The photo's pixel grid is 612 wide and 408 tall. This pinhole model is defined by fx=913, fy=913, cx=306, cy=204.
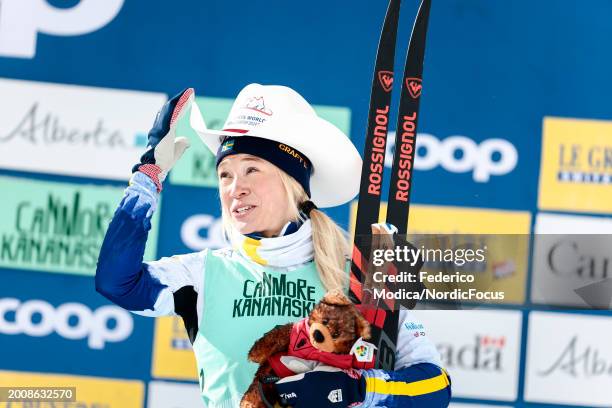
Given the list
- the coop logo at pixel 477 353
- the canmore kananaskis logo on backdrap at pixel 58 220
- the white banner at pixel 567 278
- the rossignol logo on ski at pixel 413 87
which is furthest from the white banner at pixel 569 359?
the canmore kananaskis logo on backdrap at pixel 58 220

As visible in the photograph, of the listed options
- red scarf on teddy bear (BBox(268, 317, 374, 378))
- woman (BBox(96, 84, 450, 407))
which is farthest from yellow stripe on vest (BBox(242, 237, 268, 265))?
red scarf on teddy bear (BBox(268, 317, 374, 378))

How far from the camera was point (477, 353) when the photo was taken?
3.54 m

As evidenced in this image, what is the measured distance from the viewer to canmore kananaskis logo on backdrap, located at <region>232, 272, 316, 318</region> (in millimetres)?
2252

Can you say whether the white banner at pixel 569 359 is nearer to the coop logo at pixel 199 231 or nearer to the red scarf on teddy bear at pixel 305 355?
the coop logo at pixel 199 231

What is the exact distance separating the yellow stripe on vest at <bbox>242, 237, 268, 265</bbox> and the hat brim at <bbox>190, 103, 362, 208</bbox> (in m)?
0.26

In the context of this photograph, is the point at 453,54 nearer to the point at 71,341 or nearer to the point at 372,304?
the point at 372,304

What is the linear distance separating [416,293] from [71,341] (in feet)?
6.13

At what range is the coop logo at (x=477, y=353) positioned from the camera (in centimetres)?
354

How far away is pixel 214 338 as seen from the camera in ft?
7.37

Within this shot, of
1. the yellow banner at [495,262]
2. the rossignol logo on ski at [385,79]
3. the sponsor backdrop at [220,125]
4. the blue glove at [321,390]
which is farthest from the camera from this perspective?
the sponsor backdrop at [220,125]

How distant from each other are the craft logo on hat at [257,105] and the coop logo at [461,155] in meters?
1.25

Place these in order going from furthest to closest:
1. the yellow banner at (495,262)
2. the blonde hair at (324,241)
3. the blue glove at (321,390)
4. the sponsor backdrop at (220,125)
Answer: the sponsor backdrop at (220,125) < the blonde hair at (324,241) < the yellow banner at (495,262) < the blue glove at (321,390)

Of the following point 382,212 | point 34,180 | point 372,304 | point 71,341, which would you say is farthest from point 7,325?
point 372,304

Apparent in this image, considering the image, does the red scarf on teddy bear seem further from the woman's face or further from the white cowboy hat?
the white cowboy hat
